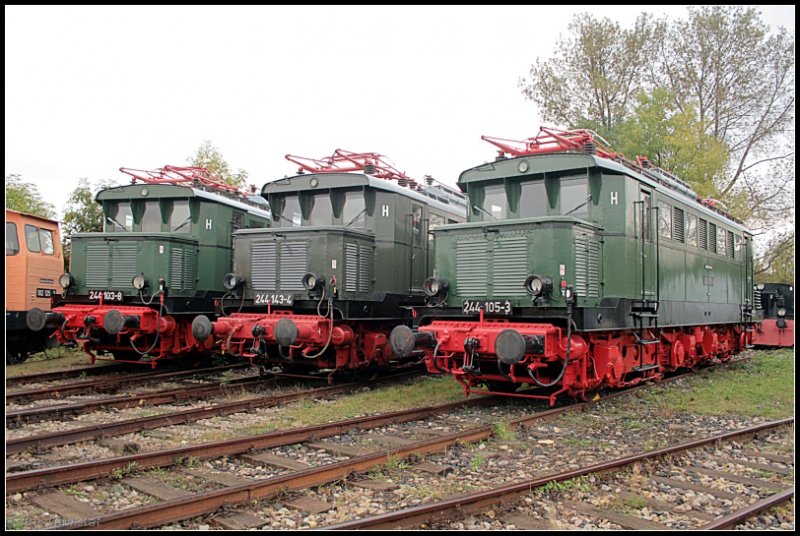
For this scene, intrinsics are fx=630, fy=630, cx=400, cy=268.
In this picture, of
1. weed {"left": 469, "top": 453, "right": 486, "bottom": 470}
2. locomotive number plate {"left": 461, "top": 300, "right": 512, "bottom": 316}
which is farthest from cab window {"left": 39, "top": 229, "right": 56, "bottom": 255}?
weed {"left": 469, "top": 453, "right": 486, "bottom": 470}

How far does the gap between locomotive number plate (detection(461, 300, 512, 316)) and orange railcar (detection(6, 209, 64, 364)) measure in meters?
9.83

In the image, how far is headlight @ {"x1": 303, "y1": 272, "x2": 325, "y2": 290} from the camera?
10641 millimetres

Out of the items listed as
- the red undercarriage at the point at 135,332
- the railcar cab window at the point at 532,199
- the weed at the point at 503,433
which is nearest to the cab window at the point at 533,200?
the railcar cab window at the point at 532,199

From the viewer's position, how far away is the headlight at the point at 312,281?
34.9 feet

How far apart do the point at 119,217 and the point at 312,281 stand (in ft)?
19.7

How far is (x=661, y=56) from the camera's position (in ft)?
85.6

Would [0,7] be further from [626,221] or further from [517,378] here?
[626,221]

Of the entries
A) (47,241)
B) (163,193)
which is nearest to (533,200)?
(163,193)

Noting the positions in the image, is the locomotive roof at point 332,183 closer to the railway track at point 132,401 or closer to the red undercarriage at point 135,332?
the red undercarriage at point 135,332

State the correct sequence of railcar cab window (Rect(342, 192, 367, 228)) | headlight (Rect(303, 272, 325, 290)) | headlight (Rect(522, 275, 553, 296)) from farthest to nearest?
railcar cab window (Rect(342, 192, 367, 228))
headlight (Rect(303, 272, 325, 290))
headlight (Rect(522, 275, 553, 296))

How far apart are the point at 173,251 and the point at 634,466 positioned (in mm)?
9919

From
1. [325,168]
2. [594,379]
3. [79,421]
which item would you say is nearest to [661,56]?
[325,168]

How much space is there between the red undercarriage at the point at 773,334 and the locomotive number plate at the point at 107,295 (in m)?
18.0

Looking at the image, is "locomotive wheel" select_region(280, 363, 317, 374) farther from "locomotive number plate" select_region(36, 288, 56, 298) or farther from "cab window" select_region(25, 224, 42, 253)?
"cab window" select_region(25, 224, 42, 253)
